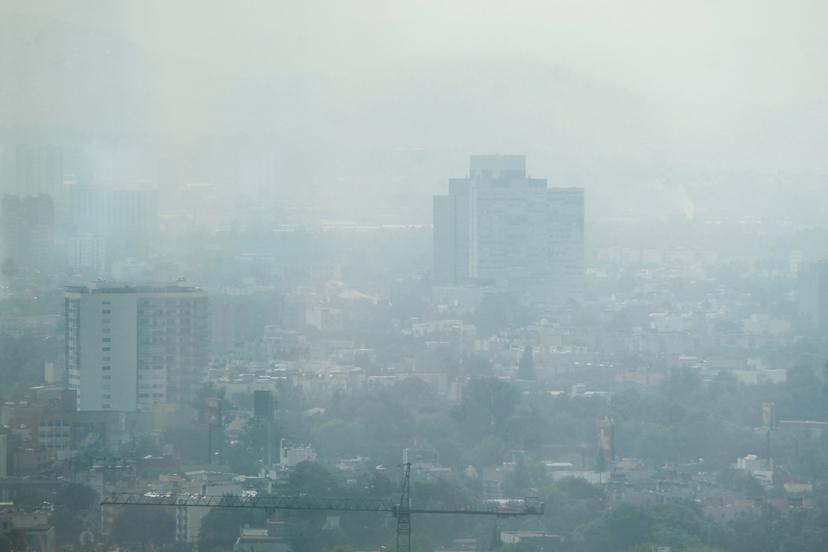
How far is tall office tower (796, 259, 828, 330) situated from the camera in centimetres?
2752

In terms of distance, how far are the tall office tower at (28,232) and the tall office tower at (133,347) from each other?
96.3 inches

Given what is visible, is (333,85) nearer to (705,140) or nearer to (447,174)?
(447,174)

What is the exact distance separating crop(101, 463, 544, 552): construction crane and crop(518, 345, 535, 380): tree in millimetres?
8542

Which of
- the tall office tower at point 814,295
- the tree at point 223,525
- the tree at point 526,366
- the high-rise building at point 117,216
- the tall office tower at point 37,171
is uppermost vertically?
the tall office tower at point 37,171

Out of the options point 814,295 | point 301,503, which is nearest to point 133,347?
point 301,503

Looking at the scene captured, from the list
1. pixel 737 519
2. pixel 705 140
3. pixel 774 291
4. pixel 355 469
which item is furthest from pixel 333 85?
pixel 737 519

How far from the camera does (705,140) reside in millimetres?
34812

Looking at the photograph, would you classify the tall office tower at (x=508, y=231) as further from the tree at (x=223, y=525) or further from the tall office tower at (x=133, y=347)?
the tree at (x=223, y=525)

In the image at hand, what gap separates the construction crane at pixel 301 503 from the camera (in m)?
12.3

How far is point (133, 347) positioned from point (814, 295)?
12320mm

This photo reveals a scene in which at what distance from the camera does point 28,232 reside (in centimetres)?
2230

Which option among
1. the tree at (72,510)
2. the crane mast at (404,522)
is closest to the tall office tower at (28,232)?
the tree at (72,510)

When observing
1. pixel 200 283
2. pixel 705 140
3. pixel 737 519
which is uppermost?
→ pixel 705 140

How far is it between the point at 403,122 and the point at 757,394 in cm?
1276
